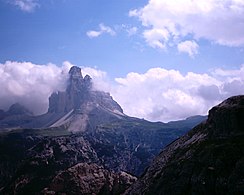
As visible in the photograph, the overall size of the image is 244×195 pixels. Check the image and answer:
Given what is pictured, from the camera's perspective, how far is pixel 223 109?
11588 centimetres

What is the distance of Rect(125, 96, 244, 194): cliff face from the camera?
8803cm

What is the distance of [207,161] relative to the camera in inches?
3821

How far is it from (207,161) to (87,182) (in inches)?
3492

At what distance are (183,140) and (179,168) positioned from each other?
29.5 meters

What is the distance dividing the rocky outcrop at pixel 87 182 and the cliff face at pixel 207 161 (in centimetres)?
4145

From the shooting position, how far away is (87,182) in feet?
568

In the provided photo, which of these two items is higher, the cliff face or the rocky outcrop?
the cliff face

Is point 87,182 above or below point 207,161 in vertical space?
below

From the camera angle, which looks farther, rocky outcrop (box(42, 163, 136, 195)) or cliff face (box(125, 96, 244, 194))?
rocky outcrop (box(42, 163, 136, 195))

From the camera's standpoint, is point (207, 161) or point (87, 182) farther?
point (87, 182)

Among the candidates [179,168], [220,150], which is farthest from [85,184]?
[220,150]

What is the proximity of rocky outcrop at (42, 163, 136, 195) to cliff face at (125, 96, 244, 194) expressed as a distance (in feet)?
136

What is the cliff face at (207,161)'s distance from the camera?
88.0m

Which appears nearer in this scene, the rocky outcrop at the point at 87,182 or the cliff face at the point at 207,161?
the cliff face at the point at 207,161
